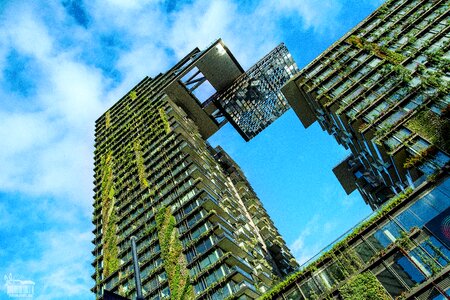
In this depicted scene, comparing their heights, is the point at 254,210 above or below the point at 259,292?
above

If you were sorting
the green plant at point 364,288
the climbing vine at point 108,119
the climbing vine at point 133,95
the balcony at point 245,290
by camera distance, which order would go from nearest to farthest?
the green plant at point 364,288 → the balcony at point 245,290 → the climbing vine at point 108,119 → the climbing vine at point 133,95

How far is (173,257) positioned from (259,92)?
47.4 metres

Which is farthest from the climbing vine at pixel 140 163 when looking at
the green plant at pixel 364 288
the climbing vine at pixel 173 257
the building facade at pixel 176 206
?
the green plant at pixel 364 288

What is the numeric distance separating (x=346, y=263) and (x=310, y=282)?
2.68 m

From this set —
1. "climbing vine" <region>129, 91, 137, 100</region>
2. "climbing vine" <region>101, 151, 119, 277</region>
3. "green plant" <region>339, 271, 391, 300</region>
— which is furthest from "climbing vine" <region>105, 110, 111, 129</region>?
"green plant" <region>339, 271, 391, 300</region>

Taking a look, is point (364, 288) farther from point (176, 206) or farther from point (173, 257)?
point (176, 206)

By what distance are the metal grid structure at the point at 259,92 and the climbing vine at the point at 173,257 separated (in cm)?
3825

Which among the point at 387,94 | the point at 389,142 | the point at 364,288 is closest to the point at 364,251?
the point at 364,288

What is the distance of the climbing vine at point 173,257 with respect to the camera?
35481 mm

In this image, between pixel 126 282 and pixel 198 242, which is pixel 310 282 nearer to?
pixel 198 242

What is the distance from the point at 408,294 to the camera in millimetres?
22531

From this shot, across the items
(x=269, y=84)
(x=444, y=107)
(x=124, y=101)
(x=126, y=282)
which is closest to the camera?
(x=444, y=107)

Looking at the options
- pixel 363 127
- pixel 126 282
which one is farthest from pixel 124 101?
pixel 363 127

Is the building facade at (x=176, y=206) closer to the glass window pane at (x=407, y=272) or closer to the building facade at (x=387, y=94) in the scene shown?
the glass window pane at (x=407, y=272)
